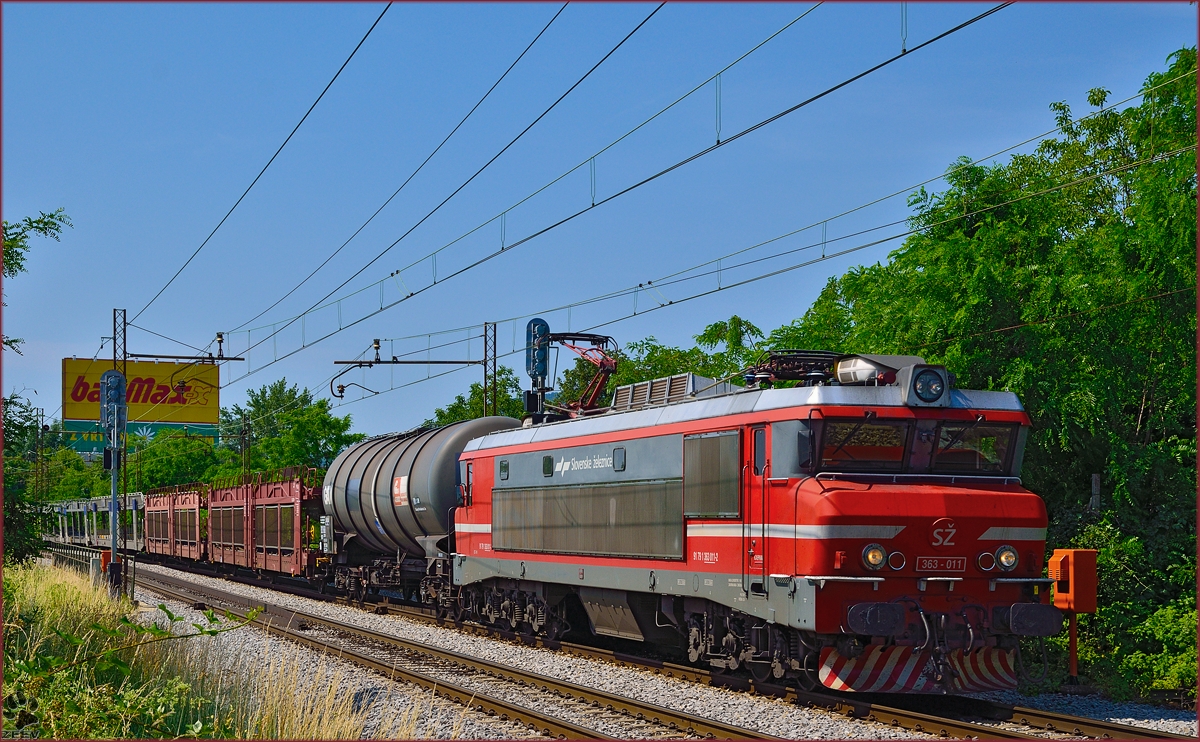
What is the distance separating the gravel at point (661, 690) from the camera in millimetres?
12227

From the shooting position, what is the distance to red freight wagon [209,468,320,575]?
107 ft

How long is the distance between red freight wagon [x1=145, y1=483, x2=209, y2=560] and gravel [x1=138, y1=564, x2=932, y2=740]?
74.7ft

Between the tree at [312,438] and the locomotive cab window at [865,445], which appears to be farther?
the tree at [312,438]

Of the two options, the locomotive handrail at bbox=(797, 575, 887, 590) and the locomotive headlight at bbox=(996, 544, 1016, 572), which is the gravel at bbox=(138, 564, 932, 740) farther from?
the locomotive headlight at bbox=(996, 544, 1016, 572)

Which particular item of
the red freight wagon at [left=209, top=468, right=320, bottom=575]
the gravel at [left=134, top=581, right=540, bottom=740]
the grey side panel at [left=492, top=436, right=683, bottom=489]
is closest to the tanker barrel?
the red freight wagon at [left=209, top=468, right=320, bottom=575]

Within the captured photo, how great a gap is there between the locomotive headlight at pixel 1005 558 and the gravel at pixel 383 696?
534 centimetres

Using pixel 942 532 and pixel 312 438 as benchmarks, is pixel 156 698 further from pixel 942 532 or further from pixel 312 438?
pixel 312 438

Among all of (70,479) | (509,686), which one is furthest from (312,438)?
(509,686)

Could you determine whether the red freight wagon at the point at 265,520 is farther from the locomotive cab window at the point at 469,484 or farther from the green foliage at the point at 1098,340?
the green foliage at the point at 1098,340

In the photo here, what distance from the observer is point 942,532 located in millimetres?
12914

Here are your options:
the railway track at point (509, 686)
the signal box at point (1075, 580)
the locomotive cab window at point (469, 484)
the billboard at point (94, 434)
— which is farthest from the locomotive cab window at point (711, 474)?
the billboard at point (94, 434)

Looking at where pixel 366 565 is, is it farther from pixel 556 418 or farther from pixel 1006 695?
pixel 1006 695

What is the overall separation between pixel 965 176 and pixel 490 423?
1028 centimetres

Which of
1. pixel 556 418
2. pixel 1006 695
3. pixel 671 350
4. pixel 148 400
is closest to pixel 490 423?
pixel 556 418
